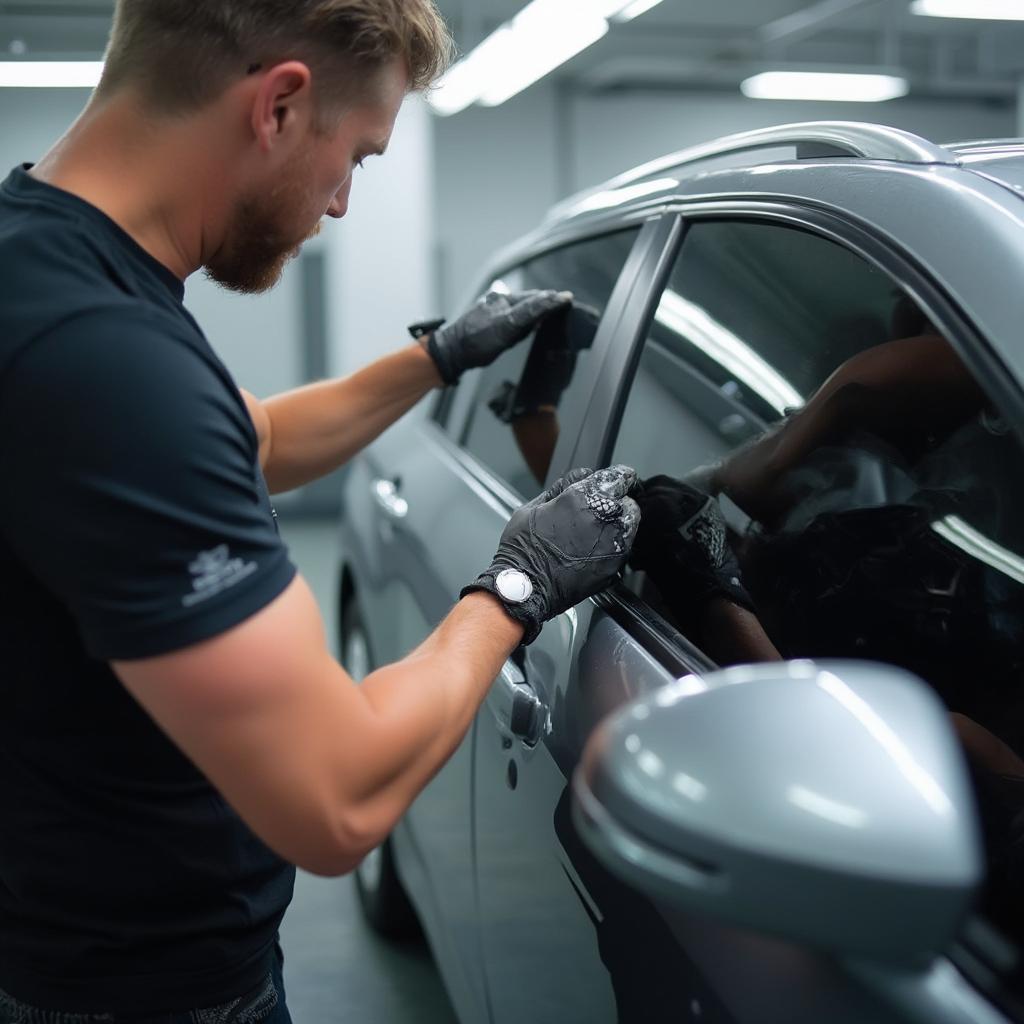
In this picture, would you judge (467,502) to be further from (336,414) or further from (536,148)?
(536,148)

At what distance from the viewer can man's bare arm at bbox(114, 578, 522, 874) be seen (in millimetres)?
841

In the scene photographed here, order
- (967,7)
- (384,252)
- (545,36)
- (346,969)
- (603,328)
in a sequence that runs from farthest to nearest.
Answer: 1. (384,252)
2. (967,7)
3. (545,36)
4. (346,969)
5. (603,328)

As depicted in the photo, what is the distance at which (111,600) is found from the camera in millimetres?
832

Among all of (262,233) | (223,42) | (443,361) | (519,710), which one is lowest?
(519,710)

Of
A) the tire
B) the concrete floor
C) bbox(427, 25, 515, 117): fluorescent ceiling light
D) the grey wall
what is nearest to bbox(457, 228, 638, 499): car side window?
the tire

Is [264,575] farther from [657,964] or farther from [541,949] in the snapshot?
[541,949]

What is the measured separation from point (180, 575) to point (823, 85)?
9745mm

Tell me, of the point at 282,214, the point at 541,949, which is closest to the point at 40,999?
the point at 541,949

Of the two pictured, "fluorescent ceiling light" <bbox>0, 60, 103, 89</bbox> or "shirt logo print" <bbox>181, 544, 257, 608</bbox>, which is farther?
"fluorescent ceiling light" <bbox>0, 60, 103, 89</bbox>

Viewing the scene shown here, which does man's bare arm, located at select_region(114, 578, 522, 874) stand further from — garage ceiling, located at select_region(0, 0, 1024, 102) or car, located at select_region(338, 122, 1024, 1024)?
garage ceiling, located at select_region(0, 0, 1024, 102)

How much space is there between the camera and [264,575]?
2.85ft

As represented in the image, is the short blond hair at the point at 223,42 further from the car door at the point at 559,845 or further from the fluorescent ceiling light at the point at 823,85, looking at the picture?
the fluorescent ceiling light at the point at 823,85

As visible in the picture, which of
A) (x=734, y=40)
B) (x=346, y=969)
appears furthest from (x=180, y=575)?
(x=734, y=40)

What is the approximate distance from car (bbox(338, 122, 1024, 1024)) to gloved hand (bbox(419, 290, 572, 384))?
0.07 metres
